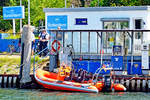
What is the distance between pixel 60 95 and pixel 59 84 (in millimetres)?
981

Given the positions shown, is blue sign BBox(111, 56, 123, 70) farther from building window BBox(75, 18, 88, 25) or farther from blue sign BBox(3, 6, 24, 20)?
blue sign BBox(3, 6, 24, 20)

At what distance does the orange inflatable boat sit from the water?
306 mm

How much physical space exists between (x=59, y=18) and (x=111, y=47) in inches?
163

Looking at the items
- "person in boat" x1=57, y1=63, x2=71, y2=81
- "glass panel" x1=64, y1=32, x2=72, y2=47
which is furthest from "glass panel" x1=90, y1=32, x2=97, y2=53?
"person in boat" x1=57, y1=63, x2=71, y2=81

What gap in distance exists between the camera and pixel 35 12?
55094mm

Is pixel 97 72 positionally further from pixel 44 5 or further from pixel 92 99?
pixel 44 5

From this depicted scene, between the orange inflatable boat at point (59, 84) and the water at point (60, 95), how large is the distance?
306 mm

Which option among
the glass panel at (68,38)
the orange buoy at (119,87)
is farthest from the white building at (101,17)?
the orange buoy at (119,87)

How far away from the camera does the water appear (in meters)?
18.7

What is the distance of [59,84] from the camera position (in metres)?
20.3

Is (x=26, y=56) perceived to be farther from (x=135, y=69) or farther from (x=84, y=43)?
(x=135, y=69)

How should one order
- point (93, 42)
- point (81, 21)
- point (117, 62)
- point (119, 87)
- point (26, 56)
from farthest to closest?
point (81, 21)
point (93, 42)
point (117, 62)
point (26, 56)
point (119, 87)

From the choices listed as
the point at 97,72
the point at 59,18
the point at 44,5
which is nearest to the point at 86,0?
the point at 44,5

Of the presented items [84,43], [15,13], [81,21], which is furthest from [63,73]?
[15,13]
